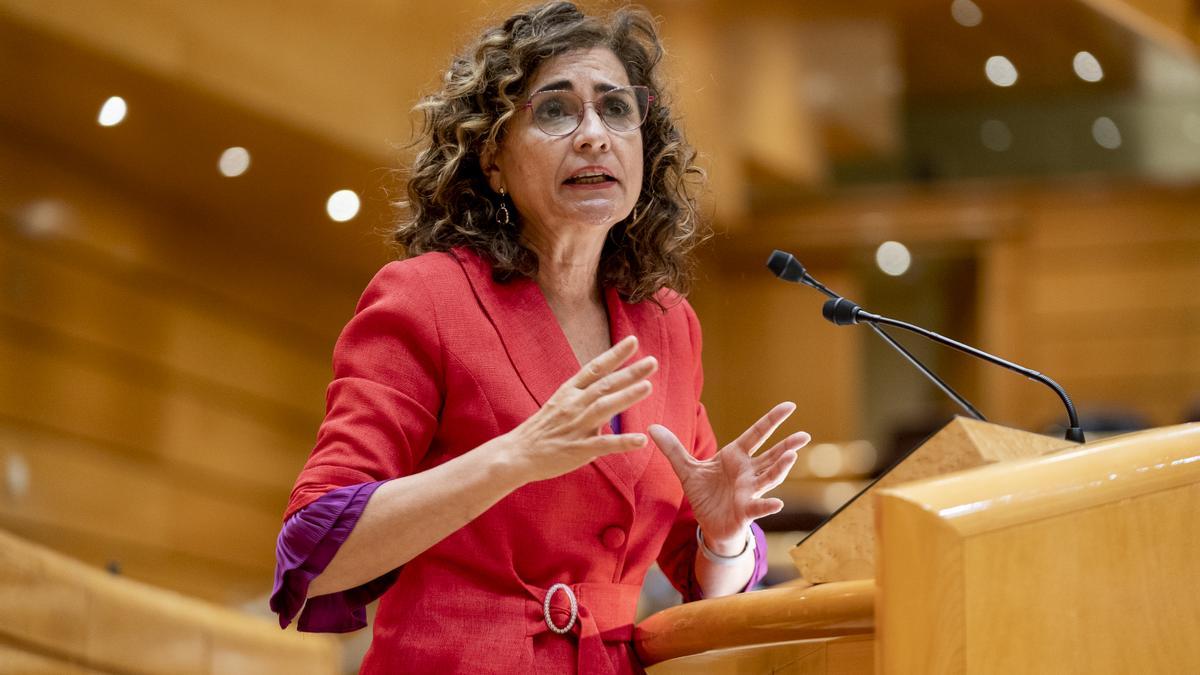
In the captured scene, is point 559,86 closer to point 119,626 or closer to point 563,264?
point 563,264

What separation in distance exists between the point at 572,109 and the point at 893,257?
6.43 m


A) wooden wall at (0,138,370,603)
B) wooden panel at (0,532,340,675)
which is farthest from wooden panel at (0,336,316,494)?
wooden panel at (0,532,340,675)

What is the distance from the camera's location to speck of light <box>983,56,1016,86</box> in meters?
7.01

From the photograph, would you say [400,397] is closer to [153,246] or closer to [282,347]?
[153,246]

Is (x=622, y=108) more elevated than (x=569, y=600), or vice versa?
(x=622, y=108)

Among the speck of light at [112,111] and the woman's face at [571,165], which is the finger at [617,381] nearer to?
the woman's face at [571,165]

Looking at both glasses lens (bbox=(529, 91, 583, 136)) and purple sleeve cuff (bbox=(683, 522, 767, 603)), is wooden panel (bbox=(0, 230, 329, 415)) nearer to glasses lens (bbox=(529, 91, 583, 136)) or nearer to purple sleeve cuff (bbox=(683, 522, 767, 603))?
glasses lens (bbox=(529, 91, 583, 136))

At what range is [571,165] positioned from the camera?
165cm

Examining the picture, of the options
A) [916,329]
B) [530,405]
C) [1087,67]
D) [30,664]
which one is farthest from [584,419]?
[1087,67]

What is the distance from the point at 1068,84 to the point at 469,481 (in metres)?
6.34

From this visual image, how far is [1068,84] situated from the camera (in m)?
6.94

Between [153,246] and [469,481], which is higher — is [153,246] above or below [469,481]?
above

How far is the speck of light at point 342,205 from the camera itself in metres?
4.84

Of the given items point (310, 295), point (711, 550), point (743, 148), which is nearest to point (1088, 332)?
point (743, 148)
